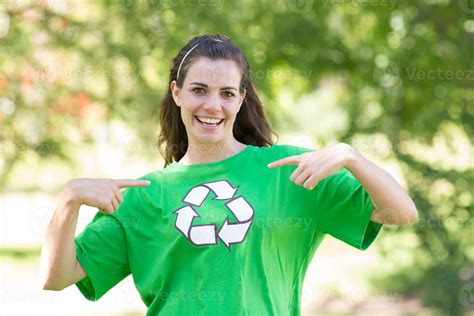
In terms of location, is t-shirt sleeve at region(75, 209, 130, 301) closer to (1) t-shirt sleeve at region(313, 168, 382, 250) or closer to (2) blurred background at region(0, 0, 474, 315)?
(1) t-shirt sleeve at region(313, 168, 382, 250)

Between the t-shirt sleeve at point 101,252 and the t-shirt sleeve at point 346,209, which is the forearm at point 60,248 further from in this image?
the t-shirt sleeve at point 346,209

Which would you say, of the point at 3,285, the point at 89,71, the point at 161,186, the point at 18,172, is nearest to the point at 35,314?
the point at 18,172

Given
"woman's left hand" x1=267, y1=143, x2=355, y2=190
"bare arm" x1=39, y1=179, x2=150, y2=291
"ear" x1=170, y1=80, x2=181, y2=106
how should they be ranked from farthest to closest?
"ear" x1=170, y1=80, x2=181, y2=106, "bare arm" x1=39, y1=179, x2=150, y2=291, "woman's left hand" x1=267, y1=143, x2=355, y2=190

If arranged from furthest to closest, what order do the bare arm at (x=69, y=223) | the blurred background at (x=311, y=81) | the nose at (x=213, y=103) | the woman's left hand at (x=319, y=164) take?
the blurred background at (x=311, y=81) → the nose at (x=213, y=103) → the bare arm at (x=69, y=223) → the woman's left hand at (x=319, y=164)

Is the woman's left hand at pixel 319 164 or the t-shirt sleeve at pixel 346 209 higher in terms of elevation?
the woman's left hand at pixel 319 164

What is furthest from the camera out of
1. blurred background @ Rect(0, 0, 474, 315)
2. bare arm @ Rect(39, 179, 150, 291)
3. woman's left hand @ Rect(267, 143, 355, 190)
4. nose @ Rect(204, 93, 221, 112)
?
blurred background @ Rect(0, 0, 474, 315)

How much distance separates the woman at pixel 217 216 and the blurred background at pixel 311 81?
3.01 metres

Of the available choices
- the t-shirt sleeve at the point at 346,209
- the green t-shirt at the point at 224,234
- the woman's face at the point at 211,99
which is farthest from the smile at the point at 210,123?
the t-shirt sleeve at the point at 346,209

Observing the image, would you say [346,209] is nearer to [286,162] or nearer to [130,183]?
[286,162]

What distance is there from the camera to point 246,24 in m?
6.16

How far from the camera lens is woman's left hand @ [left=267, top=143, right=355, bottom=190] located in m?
2.39

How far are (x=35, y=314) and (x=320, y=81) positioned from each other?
3.43 m

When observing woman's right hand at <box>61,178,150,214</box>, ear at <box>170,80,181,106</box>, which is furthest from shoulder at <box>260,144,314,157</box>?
woman's right hand at <box>61,178,150,214</box>

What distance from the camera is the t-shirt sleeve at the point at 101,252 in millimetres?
2750
